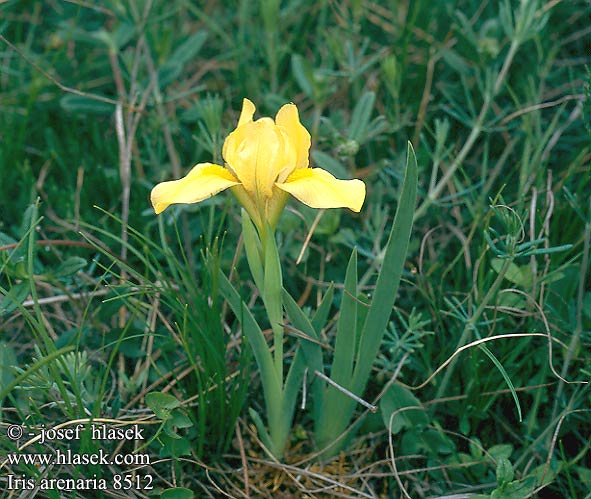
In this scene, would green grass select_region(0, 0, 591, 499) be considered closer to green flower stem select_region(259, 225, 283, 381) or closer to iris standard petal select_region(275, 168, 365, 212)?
green flower stem select_region(259, 225, 283, 381)

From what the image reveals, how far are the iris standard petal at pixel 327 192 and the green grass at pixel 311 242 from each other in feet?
0.99

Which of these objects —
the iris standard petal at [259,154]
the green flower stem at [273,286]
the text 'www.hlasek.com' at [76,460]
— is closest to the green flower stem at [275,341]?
the green flower stem at [273,286]

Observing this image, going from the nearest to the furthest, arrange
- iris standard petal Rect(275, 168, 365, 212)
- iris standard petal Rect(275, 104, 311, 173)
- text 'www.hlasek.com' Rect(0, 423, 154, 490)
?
iris standard petal Rect(275, 168, 365, 212), iris standard petal Rect(275, 104, 311, 173), text 'www.hlasek.com' Rect(0, 423, 154, 490)

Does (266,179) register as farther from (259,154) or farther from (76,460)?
(76,460)

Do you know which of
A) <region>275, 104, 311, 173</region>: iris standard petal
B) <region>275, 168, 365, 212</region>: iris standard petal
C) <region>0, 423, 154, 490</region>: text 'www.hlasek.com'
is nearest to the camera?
<region>275, 168, 365, 212</region>: iris standard petal

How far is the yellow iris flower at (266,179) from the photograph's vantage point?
4.57 feet

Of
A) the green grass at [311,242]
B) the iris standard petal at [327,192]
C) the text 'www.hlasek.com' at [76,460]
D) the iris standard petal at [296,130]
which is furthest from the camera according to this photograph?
the green grass at [311,242]

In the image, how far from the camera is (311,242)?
2.31 m

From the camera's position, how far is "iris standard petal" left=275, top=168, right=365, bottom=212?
138cm

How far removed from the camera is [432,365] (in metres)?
1.96

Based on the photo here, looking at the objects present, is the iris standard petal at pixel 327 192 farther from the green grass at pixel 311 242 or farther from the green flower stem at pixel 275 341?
the green grass at pixel 311 242

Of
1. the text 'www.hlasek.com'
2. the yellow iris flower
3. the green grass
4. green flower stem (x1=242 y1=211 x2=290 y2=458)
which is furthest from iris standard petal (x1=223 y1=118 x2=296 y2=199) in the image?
the text 'www.hlasek.com'

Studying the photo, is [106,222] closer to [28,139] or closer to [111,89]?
[28,139]

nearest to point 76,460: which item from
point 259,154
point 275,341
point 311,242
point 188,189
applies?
point 275,341
